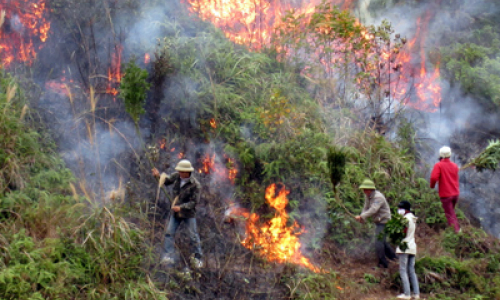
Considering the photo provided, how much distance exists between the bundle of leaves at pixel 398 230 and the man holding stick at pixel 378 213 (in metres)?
0.72

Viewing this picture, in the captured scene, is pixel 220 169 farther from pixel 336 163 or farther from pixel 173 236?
pixel 336 163

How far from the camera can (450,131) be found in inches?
539

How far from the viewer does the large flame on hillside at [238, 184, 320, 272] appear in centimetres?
916

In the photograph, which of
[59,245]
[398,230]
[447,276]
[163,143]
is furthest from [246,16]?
[59,245]

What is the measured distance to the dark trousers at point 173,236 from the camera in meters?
8.30

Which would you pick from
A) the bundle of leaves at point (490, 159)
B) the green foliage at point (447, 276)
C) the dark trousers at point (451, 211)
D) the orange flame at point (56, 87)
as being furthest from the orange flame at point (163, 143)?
the bundle of leaves at point (490, 159)

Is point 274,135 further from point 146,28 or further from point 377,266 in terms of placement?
point 146,28

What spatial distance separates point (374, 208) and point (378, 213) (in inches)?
10.0

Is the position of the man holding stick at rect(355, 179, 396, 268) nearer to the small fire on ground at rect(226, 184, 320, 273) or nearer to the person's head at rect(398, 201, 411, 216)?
the person's head at rect(398, 201, 411, 216)

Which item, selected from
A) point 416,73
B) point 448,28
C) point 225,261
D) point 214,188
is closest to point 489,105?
Answer: point 416,73

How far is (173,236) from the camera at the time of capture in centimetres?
842

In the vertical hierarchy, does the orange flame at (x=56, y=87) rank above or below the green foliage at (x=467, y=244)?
above

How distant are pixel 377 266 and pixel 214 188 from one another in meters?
3.78

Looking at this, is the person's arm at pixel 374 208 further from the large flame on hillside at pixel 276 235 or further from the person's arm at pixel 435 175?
the person's arm at pixel 435 175
